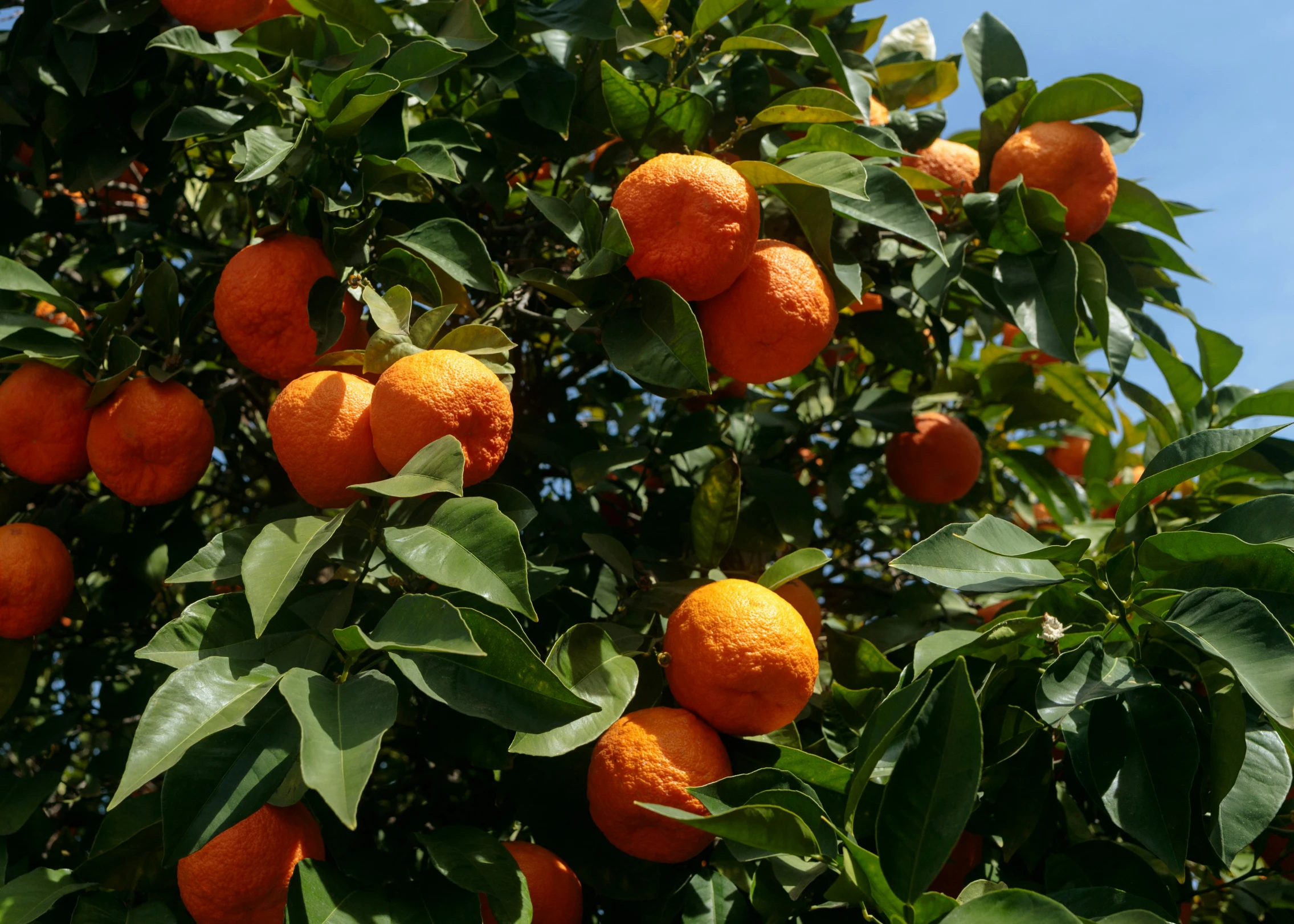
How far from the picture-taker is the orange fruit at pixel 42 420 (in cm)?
151

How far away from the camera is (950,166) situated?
72.5 inches

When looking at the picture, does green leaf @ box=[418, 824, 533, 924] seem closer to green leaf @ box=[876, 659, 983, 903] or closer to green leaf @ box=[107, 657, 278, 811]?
green leaf @ box=[107, 657, 278, 811]

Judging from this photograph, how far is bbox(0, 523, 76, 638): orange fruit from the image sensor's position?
59.2 inches

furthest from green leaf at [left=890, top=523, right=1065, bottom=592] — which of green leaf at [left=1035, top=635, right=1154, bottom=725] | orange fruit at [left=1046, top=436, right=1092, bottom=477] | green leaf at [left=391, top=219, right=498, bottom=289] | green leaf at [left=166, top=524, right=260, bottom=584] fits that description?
orange fruit at [left=1046, top=436, right=1092, bottom=477]

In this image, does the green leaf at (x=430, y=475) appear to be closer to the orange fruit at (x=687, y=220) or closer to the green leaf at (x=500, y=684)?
the green leaf at (x=500, y=684)

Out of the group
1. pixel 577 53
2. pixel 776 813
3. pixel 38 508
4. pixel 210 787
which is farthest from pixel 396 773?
pixel 577 53

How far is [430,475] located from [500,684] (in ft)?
0.83

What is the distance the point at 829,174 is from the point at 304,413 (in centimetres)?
84

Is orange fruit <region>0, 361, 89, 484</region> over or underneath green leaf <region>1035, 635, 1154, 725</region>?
underneath

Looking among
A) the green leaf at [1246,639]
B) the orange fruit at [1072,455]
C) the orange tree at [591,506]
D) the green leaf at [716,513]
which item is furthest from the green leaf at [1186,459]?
the orange fruit at [1072,455]

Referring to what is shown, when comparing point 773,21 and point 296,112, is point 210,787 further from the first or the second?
point 773,21

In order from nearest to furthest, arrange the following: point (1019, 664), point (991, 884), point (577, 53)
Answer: point (991, 884) < point (1019, 664) < point (577, 53)

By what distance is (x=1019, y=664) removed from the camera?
134 centimetres

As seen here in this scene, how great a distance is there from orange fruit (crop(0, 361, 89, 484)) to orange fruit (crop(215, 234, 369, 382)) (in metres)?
0.31
